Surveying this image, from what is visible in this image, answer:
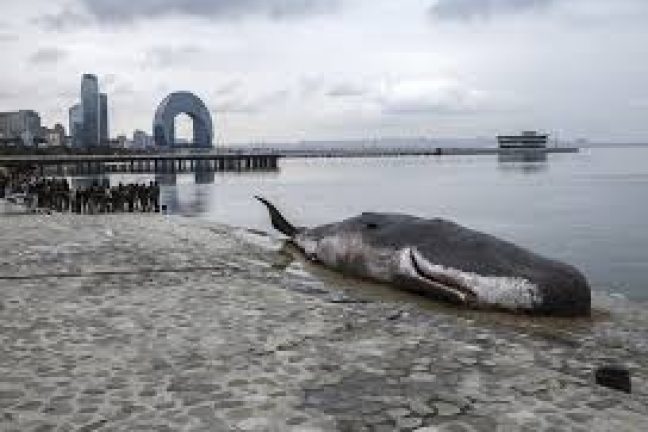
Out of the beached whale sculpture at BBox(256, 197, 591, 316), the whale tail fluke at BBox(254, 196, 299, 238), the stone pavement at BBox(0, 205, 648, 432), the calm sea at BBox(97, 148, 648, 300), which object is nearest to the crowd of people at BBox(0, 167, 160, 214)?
the calm sea at BBox(97, 148, 648, 300)

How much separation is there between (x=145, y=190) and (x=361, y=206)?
2350 cm

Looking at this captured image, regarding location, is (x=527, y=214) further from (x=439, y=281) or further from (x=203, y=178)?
(x=203, y=178)

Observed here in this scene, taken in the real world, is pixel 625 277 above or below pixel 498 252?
below

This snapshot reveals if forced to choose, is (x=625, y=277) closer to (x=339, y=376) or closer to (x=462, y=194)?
(x=339, y=376)

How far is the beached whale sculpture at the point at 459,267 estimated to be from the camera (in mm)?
13977

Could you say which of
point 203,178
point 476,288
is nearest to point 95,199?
point 476,288

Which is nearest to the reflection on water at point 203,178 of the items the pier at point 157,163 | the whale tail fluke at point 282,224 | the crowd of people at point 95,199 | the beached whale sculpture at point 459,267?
the pier at point 157,163

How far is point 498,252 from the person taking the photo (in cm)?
1496

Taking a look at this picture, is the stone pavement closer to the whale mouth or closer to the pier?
the whale mouth

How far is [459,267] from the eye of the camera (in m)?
14.7

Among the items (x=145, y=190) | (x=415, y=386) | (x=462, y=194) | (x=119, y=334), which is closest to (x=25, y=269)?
A: (x=119, y=334)

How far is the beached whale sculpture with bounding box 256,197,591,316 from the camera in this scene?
45.9 feet

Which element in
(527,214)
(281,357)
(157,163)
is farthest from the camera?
(157,163)

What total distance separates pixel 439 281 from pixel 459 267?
20.7 inches
